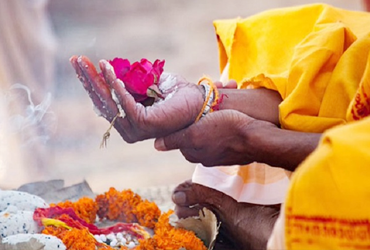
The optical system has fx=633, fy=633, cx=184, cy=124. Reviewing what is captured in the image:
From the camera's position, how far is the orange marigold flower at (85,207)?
1.45 metres

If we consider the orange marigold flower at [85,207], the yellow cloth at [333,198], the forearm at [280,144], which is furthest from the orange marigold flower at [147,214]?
the yellow cloth at [333,198]

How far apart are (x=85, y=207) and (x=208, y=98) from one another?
45 centimetres

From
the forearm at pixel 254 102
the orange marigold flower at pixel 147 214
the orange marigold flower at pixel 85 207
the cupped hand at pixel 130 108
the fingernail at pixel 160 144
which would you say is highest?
the cupped hand at pixel 130 108

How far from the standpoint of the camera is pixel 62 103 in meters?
1.42

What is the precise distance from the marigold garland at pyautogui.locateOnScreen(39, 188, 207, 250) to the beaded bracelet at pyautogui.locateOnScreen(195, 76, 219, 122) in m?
0.27

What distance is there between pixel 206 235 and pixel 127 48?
515mm

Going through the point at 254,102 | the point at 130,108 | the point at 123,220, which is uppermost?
the point at 130,108

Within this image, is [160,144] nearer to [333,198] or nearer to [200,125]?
[200,125]

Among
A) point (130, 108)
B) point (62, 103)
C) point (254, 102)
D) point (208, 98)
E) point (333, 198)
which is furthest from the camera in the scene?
point (62, 103)

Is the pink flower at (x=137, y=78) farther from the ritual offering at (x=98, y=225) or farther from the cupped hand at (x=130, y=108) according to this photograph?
the ritual offering at (x=98, y=225)

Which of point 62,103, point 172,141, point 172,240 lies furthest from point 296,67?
point 62,103

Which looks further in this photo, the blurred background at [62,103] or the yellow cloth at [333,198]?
the blurred background at [62,103]

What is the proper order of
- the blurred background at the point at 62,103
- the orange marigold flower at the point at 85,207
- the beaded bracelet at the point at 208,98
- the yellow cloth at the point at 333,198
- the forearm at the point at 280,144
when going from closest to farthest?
the yellow cloth at the point at 333,198 → the forearm at the point at 280,144 → the beaded bracelet at the point at 208,98 → the blurred background at the point at 62,103 → the orange marigold flower at the point at 85,207

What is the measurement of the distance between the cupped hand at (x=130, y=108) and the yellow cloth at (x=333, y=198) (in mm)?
431
